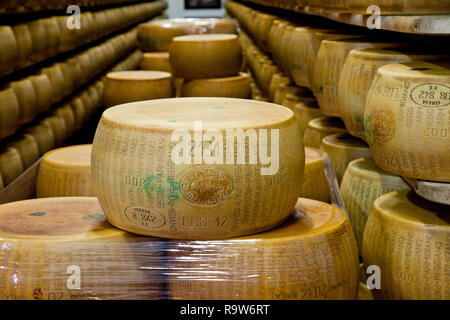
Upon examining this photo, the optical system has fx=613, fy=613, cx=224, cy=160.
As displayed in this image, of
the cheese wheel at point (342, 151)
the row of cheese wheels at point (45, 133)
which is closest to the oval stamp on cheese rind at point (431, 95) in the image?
the cheese wheel at point (342, 151)

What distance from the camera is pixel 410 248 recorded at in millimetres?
1177

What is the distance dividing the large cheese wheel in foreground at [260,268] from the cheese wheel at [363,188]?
482 millimetres

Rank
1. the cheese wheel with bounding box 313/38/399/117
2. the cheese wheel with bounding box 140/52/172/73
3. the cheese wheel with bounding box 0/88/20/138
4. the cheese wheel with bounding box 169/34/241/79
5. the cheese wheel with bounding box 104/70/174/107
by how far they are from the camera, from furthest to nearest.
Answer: the cheese wheel with bounding box 140/52/172/73 < the cheese wheel with bounding box 104/70/174/107 < the cheese wheel with bounding box 169/34/241/79 < the cheese wheel with bounding box 0/88/20/138 < the cheese wheel with bounding box 313/38/399/117

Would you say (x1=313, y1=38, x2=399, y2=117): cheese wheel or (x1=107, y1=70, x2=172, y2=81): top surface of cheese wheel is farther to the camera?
(x1=107, y1=70, x2=172, y2=81): top surface of cheese wheel

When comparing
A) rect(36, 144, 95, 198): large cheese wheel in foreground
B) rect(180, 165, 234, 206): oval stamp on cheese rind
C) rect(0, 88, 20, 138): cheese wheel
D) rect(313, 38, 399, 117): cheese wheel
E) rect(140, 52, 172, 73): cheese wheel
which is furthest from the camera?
rect(140, 52, 172, 73): cheese wheel

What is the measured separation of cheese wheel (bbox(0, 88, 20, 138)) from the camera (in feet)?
6.77

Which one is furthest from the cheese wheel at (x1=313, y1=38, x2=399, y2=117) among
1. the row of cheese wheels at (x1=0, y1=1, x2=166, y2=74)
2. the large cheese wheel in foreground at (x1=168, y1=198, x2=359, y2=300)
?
the row of cheese wheels at (x1=0, y1=1, x2=166, y2=74)

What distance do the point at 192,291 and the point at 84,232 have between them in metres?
0.24

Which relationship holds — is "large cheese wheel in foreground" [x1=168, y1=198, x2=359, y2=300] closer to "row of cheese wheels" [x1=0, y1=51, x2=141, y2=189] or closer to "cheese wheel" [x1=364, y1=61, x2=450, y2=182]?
"cheese wheel" [x1=364, y1=61, x2=450, y2=182]

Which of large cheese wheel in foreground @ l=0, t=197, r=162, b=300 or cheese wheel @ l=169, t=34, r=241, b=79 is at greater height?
cheese wheel @ l=169, t=34, r=241, b=79

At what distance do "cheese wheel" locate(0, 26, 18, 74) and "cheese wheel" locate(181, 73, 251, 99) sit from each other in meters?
0.97

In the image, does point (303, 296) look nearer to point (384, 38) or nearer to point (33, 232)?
point (33, 232)

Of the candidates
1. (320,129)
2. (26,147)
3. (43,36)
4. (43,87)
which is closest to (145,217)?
(320,129)
